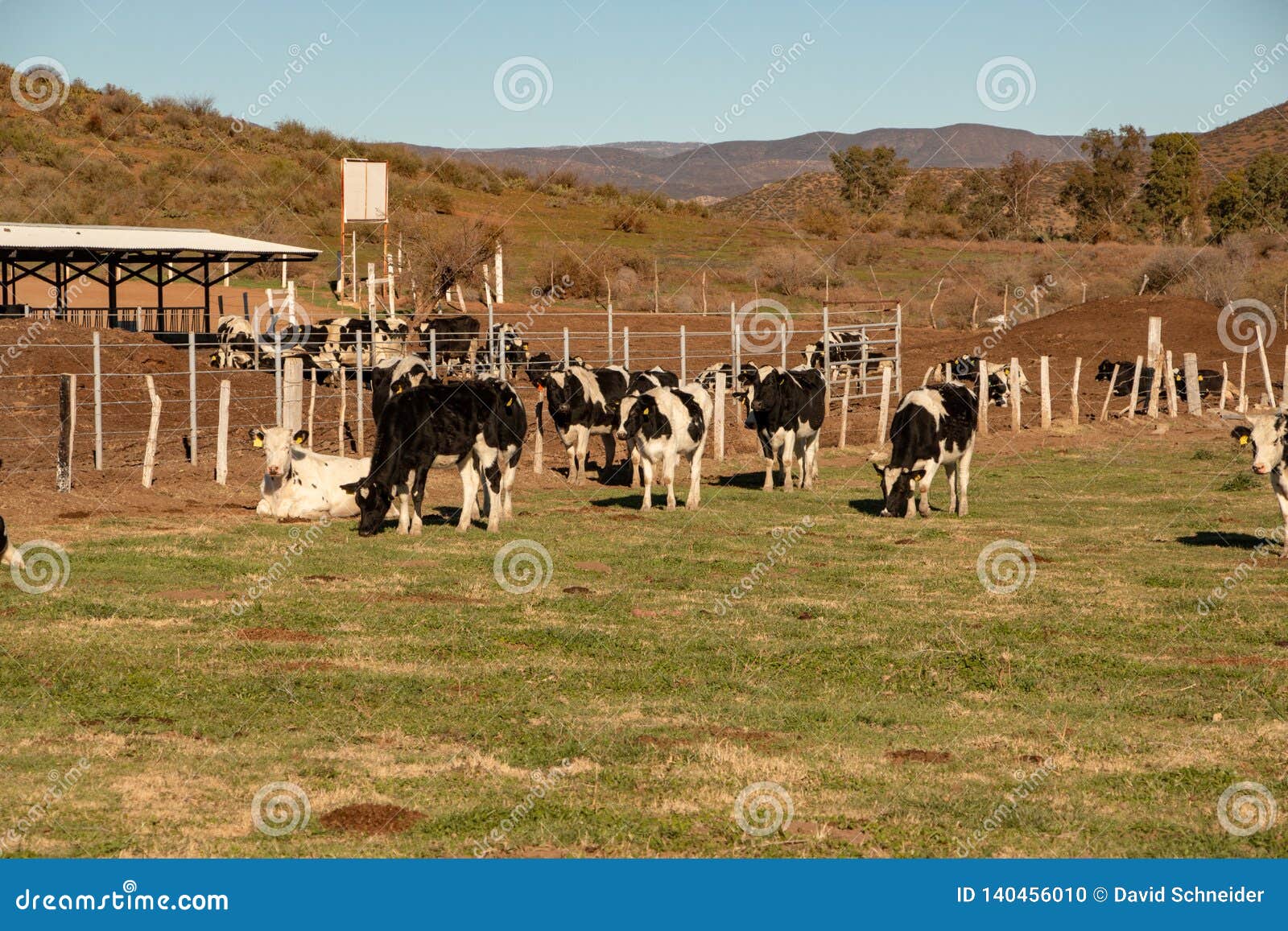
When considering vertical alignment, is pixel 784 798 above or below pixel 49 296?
below

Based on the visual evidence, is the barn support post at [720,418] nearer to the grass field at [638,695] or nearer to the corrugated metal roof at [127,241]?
the grass field at [638,695]

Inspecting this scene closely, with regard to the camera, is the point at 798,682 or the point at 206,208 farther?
the point at 206,208

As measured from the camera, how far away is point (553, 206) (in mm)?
80125

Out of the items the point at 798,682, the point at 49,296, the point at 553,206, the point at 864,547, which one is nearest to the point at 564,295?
Result: the point at 49,296

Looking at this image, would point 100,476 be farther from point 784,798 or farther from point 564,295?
point 564,295

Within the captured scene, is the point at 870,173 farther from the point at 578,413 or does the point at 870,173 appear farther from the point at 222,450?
the point at 222,450

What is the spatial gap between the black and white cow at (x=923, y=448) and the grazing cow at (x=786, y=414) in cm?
244

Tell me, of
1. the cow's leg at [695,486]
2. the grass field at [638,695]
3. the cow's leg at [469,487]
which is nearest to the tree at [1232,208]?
the cow's leg at [695,486]

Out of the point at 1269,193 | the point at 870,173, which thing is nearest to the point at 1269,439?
the point at 1269,193

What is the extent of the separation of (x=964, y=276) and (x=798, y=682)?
59018 millimetres

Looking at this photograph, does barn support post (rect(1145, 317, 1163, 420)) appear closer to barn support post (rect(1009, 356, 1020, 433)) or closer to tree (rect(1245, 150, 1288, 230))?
barn support post (rect(1009, 356, 1020, 433))

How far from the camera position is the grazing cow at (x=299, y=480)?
16.2 m

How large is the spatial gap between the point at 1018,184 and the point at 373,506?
286ft

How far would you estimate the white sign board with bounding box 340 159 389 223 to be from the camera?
1549 inches
